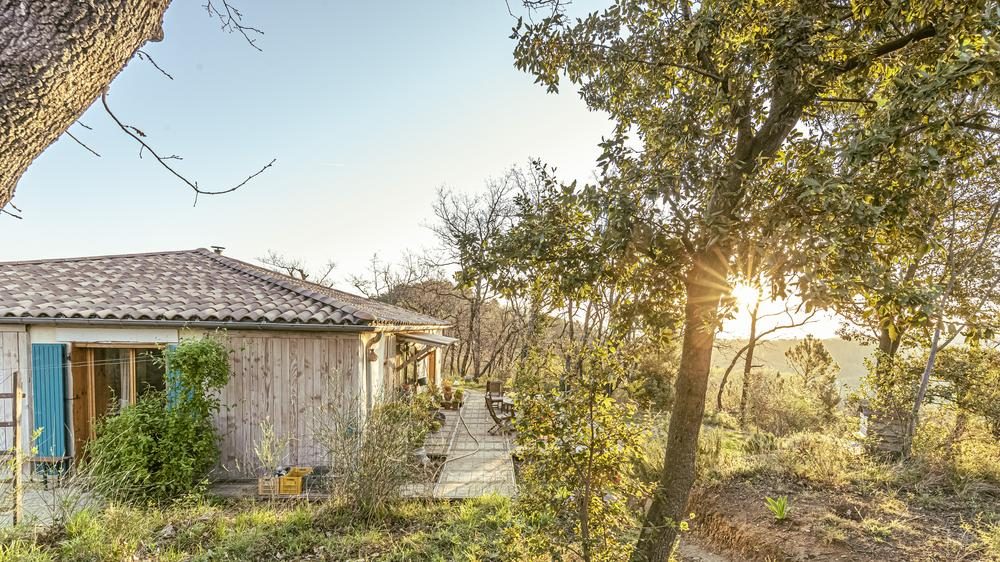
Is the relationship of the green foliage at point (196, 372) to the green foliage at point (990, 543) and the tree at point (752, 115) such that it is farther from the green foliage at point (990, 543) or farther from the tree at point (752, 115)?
the green foliage at point (990, 543)

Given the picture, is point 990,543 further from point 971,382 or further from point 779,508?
point 971,382

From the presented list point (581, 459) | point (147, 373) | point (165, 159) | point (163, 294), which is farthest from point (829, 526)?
point (163, 294)

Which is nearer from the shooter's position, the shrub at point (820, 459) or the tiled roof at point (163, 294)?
the shrub at point (820, 459)

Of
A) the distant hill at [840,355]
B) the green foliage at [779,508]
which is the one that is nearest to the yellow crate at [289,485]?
the green foliage at [779,508]

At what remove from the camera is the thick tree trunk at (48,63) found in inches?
50.7

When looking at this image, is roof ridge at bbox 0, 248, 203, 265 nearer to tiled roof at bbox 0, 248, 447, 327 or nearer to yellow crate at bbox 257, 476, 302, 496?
tiled roof at bbox 0, 248, 447, 327

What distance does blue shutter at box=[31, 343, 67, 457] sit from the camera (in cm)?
749

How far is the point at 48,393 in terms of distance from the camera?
296 inches

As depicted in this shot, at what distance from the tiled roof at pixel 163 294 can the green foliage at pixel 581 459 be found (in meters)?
4.80

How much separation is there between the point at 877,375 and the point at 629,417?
5.91 metres

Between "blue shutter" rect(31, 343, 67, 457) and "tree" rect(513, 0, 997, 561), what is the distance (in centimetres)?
933

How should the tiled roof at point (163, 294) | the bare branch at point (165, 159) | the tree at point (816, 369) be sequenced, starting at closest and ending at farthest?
the bare branch at point (165, 159), the tiled roof at point (163, 294), the tree at point (816, 369)

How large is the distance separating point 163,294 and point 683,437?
9361 millimetres

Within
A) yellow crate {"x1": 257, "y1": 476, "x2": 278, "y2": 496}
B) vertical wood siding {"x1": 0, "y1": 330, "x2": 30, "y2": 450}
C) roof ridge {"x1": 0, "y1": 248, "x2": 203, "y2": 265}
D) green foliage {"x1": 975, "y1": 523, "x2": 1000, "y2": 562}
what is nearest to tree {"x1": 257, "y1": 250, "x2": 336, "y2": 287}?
roof ridge {"x1": 0, "y1": 248, "x2": 203, "y2": 265}
